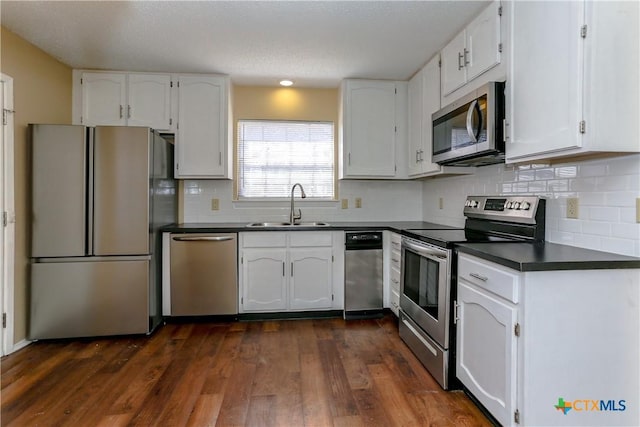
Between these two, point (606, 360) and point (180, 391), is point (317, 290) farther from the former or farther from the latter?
point (606, 360)

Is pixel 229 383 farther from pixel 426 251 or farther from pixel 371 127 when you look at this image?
pixel 371 127

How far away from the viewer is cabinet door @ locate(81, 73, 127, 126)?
334cm

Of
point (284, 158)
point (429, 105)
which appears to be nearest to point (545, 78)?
point (429, 105)

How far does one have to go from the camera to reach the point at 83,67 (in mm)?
3291

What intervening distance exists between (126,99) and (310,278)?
2.41 metres

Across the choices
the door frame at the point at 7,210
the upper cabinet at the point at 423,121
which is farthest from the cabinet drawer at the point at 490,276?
the door frame at the point at 7,210

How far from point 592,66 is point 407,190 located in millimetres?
2551

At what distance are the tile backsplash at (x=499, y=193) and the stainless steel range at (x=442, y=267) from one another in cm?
13

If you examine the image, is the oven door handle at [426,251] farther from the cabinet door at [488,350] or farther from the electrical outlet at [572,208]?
the electrical outlet at [572,208]

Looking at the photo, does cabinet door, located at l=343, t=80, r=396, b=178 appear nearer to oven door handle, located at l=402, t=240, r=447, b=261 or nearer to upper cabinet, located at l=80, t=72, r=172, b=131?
oven door handle, located at l=402, t=240, r=447, b=261

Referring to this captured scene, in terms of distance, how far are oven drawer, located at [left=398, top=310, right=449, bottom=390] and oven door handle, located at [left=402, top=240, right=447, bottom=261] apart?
0.52 metres

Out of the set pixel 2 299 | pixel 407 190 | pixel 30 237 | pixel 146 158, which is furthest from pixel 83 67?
pixel 407 190

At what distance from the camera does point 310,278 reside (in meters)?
3.34

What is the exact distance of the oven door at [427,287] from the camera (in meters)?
2.09
